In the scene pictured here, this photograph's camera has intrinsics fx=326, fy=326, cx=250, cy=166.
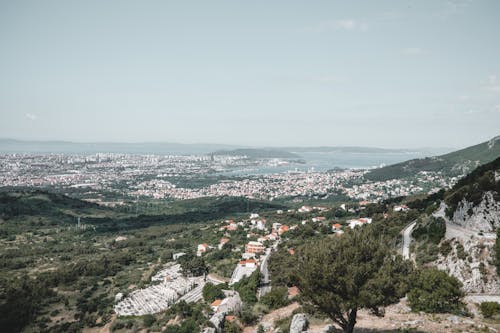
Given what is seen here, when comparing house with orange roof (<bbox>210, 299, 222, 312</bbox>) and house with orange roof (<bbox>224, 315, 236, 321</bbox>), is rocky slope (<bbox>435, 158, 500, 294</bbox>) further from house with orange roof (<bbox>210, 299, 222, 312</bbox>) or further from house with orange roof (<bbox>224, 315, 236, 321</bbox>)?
house with orange roof (<bbox>210, 299, 222, 312</bbox>)

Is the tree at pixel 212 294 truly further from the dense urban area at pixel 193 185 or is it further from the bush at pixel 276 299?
the dense urban area at pixel 193 185

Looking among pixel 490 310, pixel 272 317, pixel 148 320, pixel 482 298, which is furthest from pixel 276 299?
pixel 148 320

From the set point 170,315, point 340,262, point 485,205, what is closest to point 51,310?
point 170,315

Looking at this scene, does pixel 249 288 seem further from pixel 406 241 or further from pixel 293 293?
pixel 406 241

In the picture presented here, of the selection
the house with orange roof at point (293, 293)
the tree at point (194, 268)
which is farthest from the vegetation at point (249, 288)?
the tree at point (194, 268)

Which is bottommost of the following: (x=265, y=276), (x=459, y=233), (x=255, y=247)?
(x=255, y=247)

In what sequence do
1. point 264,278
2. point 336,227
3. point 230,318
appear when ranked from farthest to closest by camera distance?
point 336,227
point 264,278
point 230,318
